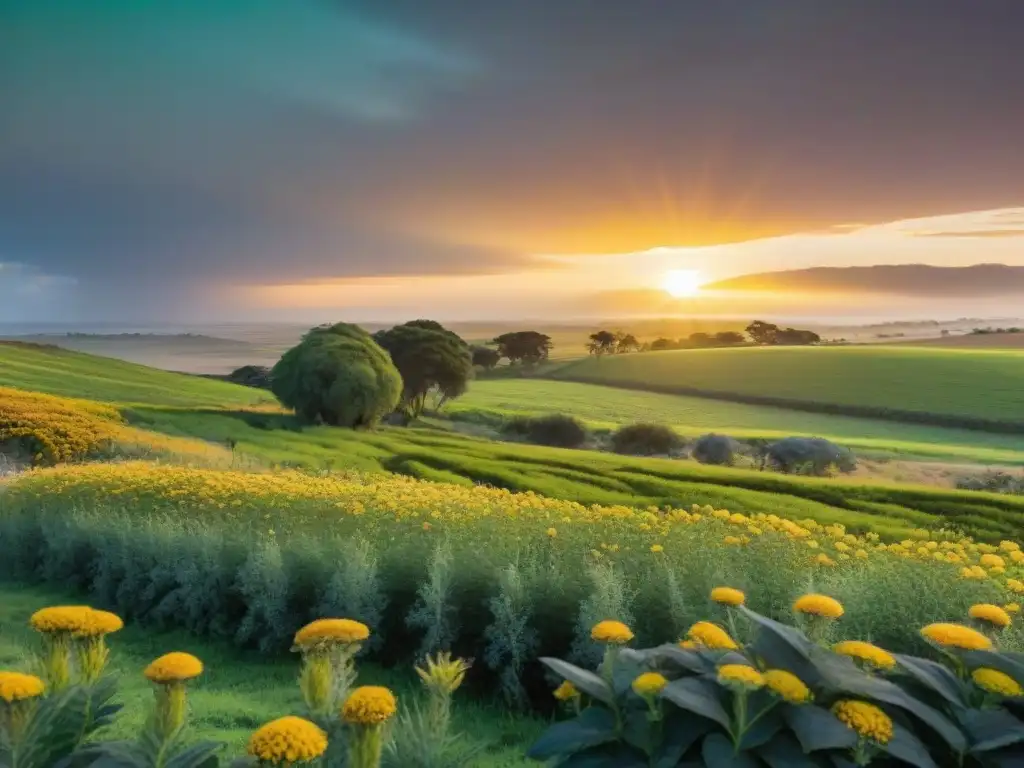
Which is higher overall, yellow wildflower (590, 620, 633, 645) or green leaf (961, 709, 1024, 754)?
yellow wildflower (590, 620, 633, 645)

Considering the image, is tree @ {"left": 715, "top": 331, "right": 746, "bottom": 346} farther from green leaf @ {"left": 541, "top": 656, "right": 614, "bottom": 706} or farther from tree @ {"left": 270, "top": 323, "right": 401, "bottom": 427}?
green leaf @ {"left": 541, "top": 656, "right": 614, "bottom": 706}

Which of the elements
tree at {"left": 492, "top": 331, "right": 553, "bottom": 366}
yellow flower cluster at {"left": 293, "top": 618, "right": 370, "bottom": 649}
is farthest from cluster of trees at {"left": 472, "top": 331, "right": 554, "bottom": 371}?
yellow flower cluster at {"left": 293, "top": 618, "right": 370, "bottom": 649}

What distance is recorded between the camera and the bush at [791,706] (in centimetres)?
271

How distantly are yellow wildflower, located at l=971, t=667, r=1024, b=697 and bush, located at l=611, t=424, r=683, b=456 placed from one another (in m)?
17.9

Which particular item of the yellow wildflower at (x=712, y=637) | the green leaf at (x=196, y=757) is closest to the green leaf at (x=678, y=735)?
the yellow wildflower at (x=712, y=637)

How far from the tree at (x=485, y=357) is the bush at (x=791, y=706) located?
1286 inches

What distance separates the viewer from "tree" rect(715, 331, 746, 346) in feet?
118

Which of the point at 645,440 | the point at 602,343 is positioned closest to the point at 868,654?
the point at 645,440

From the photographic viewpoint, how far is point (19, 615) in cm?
823

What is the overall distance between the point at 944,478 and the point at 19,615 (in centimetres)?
1660

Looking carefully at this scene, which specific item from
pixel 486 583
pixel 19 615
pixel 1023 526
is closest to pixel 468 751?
pixel 486 583

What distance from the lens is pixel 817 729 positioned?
8.75 feet

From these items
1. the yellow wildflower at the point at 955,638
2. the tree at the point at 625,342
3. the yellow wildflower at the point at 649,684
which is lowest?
the yellow wildflower at the point at 649,684

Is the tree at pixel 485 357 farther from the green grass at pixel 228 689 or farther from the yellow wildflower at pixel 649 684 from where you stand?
the yellow wildflower at pixel 649 684
